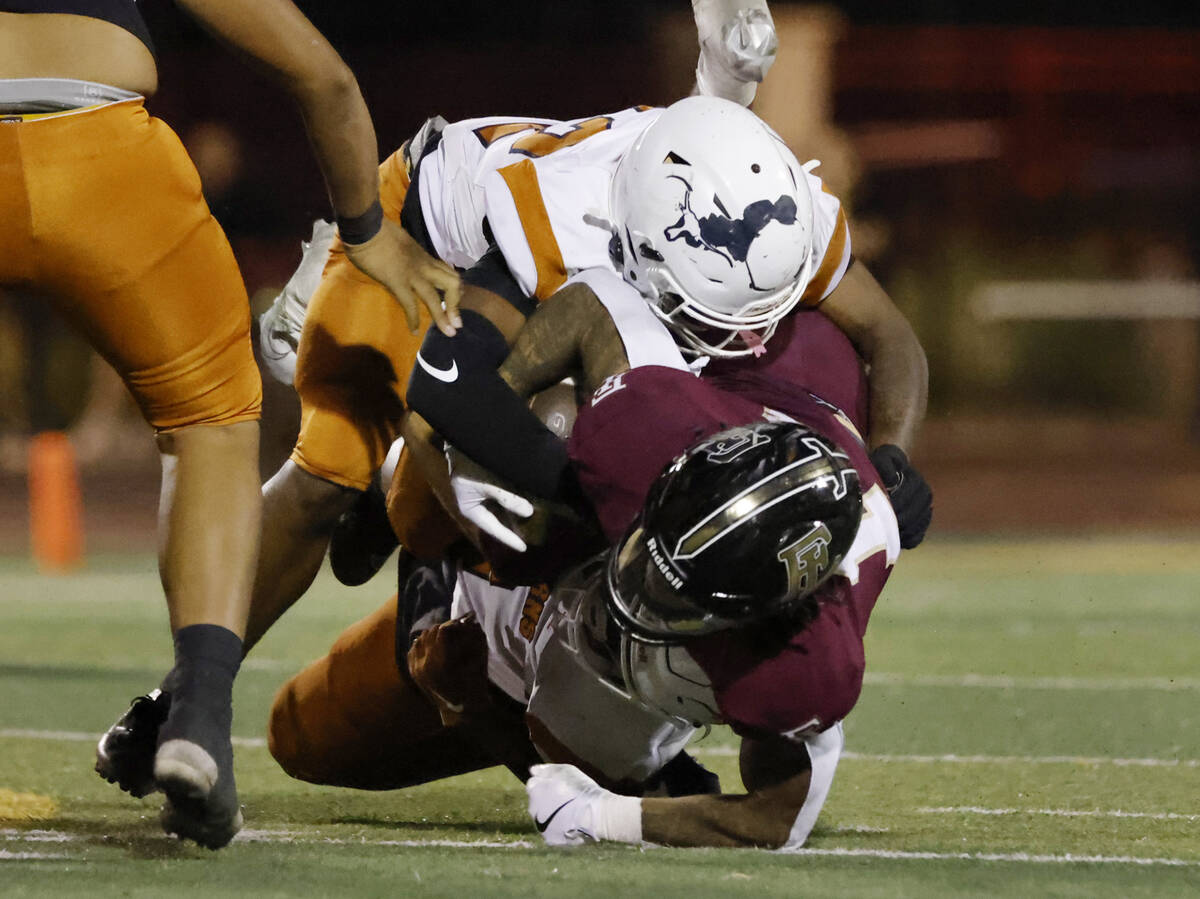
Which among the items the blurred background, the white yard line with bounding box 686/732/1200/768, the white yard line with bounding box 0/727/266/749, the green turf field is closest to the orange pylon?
the green turf field

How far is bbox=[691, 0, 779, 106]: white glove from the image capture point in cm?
386

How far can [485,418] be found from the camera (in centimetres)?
288

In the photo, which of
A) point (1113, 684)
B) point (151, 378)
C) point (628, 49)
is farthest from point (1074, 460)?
point (151, 378)

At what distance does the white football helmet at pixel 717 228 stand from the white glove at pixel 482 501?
1.51 ft

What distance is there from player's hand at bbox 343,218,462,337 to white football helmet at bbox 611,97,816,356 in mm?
316

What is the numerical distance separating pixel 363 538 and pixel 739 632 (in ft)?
5.53

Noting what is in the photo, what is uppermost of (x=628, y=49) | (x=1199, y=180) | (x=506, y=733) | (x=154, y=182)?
(x=154, y=182)

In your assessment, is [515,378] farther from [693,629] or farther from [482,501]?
[693,629]

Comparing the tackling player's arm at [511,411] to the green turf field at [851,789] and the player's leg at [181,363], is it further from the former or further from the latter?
the green turf field at [851,789]

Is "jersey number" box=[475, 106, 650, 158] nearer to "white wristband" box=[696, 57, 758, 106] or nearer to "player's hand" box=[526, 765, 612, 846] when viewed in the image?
"white wristband" box=[696, 57, 758, 106]

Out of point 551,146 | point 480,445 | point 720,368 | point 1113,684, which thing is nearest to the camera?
point 480,445

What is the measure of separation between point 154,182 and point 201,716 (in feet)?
2.64

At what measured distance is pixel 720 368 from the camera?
128 inches

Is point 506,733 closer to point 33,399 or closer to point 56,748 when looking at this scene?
point 56,748
